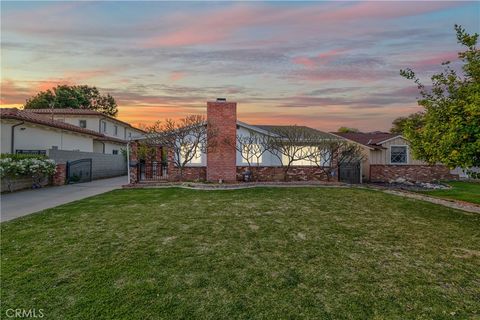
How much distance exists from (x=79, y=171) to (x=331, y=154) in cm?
1673

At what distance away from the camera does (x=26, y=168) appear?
14.0 metres

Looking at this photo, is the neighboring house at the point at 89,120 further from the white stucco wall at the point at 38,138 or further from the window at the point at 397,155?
the window at the point at 397,155

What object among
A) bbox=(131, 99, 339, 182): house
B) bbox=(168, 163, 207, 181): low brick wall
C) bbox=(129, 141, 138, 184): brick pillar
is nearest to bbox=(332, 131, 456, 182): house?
bbox=(131, 99, 339, 182): house

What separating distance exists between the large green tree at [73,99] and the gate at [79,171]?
87.1 ft

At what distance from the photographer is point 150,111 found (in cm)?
2583

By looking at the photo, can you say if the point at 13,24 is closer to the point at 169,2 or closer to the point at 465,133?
the point at 169,2

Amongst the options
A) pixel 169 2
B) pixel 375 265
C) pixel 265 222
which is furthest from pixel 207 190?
pixel 375 265

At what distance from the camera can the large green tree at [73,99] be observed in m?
45.1

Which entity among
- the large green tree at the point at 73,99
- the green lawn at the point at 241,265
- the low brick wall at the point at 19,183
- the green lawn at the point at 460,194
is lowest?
the green lawn at the point at 241,265

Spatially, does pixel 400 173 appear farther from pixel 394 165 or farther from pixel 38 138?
pixel 38 138

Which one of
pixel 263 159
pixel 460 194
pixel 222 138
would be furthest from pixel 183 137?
pixel 460 194

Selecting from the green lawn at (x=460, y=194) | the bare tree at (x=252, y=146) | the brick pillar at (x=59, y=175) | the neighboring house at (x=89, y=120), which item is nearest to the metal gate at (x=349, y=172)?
the green lawn at (x=460, y=194)

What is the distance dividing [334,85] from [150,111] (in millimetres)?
16021

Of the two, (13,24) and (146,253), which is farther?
(13,24)
